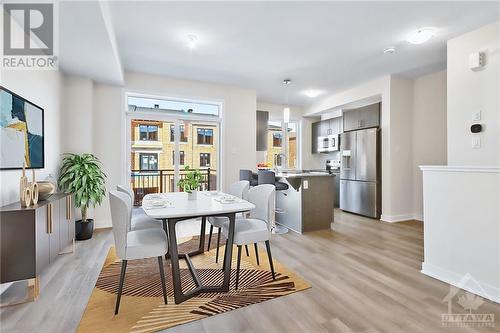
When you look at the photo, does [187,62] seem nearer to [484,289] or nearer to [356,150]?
[356,150]

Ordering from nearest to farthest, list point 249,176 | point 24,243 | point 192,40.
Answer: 1. point 24,243
2. point 192,40
3. point 249,176

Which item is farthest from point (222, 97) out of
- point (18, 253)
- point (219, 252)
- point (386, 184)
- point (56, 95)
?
point (18, 253)

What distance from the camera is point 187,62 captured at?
163 inches

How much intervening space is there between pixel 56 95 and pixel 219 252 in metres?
3.23

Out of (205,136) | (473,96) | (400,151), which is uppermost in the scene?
(473,96)

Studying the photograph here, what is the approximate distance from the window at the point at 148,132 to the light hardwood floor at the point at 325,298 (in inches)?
85.0

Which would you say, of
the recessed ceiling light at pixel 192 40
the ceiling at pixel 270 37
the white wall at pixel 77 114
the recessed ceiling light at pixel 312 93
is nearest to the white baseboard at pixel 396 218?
the ceiling at pixel 270 37

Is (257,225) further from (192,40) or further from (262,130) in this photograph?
(262,130)

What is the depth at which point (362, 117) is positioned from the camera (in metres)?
5.48

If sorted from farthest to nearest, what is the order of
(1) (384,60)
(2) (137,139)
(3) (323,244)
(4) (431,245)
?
(2) (137,139) → (1) (384,60) → (3) (323,244) → (4) (431,245)

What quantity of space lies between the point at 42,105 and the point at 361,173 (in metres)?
5.47

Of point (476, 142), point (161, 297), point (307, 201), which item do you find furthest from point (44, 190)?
point (476, 142)

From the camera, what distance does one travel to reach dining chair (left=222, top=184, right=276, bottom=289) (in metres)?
2.32

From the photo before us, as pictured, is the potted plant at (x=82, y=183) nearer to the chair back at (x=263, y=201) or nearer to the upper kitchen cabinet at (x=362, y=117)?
the chair back at (x=263, y=201)
